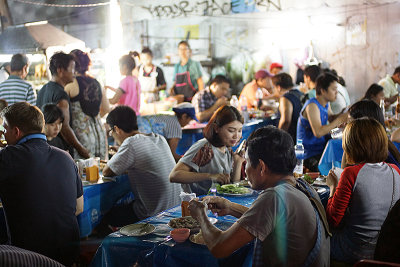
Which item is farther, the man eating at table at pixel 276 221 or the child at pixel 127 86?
the child at pixel 127 86

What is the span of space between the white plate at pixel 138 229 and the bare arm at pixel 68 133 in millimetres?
2383

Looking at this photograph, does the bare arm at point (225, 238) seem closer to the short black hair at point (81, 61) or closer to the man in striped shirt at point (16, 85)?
the short black hair at point (81, 61)

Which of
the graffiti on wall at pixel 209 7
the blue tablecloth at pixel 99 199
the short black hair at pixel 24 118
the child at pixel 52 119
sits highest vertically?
the graffiti on wall at pixel 209 7

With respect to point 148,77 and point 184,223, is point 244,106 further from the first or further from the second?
point 184,223

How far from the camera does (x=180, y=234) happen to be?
2359 millimetres

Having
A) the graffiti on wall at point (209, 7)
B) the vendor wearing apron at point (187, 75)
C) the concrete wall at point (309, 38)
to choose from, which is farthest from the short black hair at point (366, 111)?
the graffiti on wall at point (209, 7)

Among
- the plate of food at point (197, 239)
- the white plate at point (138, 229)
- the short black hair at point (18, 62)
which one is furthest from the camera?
the short black hair at point (18, 62)

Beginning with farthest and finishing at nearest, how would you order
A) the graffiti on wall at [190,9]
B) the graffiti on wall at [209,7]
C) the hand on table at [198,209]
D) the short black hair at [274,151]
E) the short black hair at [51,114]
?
the graffiti on wall at [190,9], the graffiti on wall at [209,7], the short black hair at [51,114], the hand on table at [198,209], the short black hair at [274,151]

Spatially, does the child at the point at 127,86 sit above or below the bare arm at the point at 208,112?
above

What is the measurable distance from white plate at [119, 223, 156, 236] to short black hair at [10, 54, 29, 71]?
153 inches

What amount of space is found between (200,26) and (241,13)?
1.18 metres

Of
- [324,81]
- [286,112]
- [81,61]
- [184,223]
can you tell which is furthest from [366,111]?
[81,61]

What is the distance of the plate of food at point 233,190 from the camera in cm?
330

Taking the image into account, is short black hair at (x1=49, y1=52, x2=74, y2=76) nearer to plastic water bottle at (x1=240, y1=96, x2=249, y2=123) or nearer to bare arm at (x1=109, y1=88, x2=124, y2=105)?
bare arm at (x1=109, y1=88, x2=124, y2=105)
